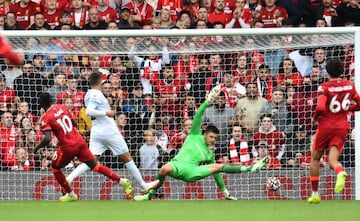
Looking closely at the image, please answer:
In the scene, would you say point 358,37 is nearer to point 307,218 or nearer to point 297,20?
point 297,20

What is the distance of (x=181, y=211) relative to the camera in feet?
39.0

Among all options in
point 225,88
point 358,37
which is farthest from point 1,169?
point 358,37

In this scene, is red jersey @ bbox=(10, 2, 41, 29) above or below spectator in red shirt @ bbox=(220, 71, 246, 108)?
above

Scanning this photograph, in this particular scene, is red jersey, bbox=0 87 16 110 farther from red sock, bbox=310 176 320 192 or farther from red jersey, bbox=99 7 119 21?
red sock, bbox=310 176 320 192

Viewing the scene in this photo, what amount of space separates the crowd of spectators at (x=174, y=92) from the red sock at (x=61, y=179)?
1.32m

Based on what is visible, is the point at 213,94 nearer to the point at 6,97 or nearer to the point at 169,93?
the point at 169,93

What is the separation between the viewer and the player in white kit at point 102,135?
14.9 metres

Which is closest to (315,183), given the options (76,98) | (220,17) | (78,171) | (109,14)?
(78,171)

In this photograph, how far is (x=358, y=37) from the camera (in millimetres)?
14930

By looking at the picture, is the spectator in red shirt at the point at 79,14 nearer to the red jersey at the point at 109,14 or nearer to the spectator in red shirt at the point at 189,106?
the red jersey at the point at 109,14

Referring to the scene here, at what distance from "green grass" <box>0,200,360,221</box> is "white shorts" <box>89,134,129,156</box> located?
5.73 ft

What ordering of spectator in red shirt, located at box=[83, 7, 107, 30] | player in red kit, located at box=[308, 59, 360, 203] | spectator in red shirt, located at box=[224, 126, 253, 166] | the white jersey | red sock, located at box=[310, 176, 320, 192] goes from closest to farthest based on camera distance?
1. player in red kit, located at box=[308, 59, 360, 203]
2. red sock, located at box=[310, 176, 320, 192]
3. the white jersey
4. spectator in red shirt, located at box=[224, 126, 253, 166]
5. spectator in red shirt, located at box=[83, 7, 107, 30]

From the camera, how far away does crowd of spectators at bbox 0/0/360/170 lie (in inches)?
611

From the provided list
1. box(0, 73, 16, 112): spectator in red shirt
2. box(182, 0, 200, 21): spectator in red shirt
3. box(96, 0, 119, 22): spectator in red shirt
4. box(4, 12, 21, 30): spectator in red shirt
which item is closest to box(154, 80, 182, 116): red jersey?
box(0, 73, 16, 112): spectator in red shirt
